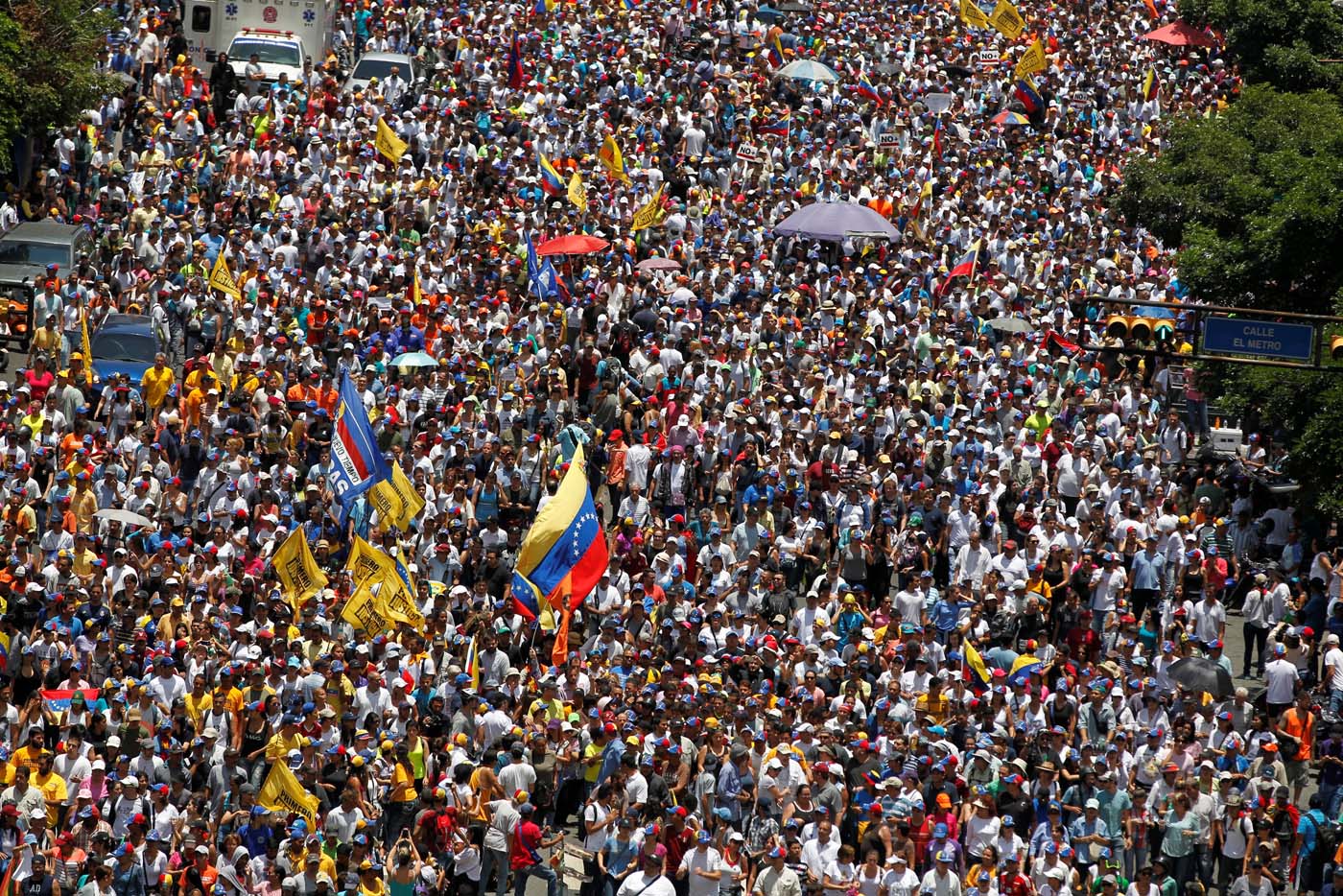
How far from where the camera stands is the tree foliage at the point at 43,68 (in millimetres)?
36281

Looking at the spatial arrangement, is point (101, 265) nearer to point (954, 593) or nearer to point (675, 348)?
point (675, 348)

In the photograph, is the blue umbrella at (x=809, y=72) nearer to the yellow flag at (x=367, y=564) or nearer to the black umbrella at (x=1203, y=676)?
the black umbrella at (x=1203, y=676)

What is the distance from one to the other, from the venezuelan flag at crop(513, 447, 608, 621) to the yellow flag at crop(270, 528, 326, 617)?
74.7 inches

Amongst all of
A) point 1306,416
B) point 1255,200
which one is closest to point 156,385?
point 1306,416

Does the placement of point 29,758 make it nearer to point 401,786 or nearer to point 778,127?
point 401,786

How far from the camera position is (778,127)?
39.8 meters

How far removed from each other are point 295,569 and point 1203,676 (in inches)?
326

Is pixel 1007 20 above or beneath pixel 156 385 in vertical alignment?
above

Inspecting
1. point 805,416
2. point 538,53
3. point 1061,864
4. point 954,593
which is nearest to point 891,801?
point 1061,864

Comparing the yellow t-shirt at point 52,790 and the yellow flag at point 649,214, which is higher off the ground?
the yellow flag at point 649,214

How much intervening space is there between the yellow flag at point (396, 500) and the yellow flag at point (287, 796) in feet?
17.2

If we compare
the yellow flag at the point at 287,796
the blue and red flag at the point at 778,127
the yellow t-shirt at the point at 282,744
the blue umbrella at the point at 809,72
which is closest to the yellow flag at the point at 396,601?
the yellow t-shirt at the point at 282,744

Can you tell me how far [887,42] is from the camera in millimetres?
44656

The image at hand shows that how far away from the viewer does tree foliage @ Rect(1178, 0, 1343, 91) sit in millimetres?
40188
